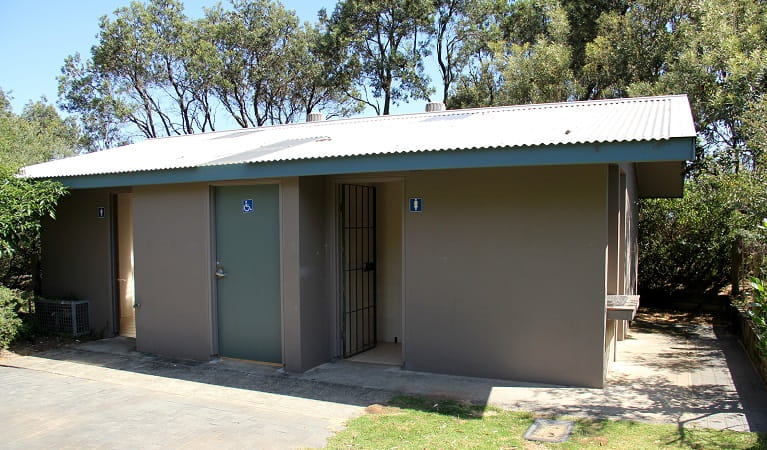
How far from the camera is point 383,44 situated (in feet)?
76.1

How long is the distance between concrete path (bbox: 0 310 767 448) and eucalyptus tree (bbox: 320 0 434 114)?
1746 cm

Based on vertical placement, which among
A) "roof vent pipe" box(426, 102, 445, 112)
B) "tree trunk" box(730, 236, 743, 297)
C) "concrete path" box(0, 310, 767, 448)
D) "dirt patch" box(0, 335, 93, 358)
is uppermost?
"roof vent pipe" box(426, 102, 445, 112)

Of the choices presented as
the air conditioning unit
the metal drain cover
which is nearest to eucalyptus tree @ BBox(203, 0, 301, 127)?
the air conditioning unit

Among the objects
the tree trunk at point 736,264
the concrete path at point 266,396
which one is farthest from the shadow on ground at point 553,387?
the tree trunk at point 736,264

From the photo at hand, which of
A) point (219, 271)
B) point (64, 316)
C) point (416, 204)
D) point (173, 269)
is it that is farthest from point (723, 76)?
point (64, 316)

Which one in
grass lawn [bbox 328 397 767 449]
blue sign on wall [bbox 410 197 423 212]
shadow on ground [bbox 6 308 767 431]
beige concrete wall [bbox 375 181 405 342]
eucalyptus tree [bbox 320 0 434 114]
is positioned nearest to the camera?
grass lawn [bbox 328 397 767 449]

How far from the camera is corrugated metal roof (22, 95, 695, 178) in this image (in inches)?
225

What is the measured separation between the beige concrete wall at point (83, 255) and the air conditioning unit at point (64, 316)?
151mm

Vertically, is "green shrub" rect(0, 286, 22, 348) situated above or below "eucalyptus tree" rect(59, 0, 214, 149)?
below

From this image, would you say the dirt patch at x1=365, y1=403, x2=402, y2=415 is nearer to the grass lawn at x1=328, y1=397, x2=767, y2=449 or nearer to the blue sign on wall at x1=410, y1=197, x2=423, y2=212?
the grass lawn at x1=328, y1=397, x2=767, y2=449

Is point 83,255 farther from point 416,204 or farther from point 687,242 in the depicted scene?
point 687,242

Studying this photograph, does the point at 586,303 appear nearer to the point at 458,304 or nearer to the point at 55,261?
the point at 458,304

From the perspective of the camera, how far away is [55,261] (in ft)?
31.8

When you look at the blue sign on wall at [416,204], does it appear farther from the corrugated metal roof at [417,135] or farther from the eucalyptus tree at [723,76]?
the eucalyptus tree at [723,76]
